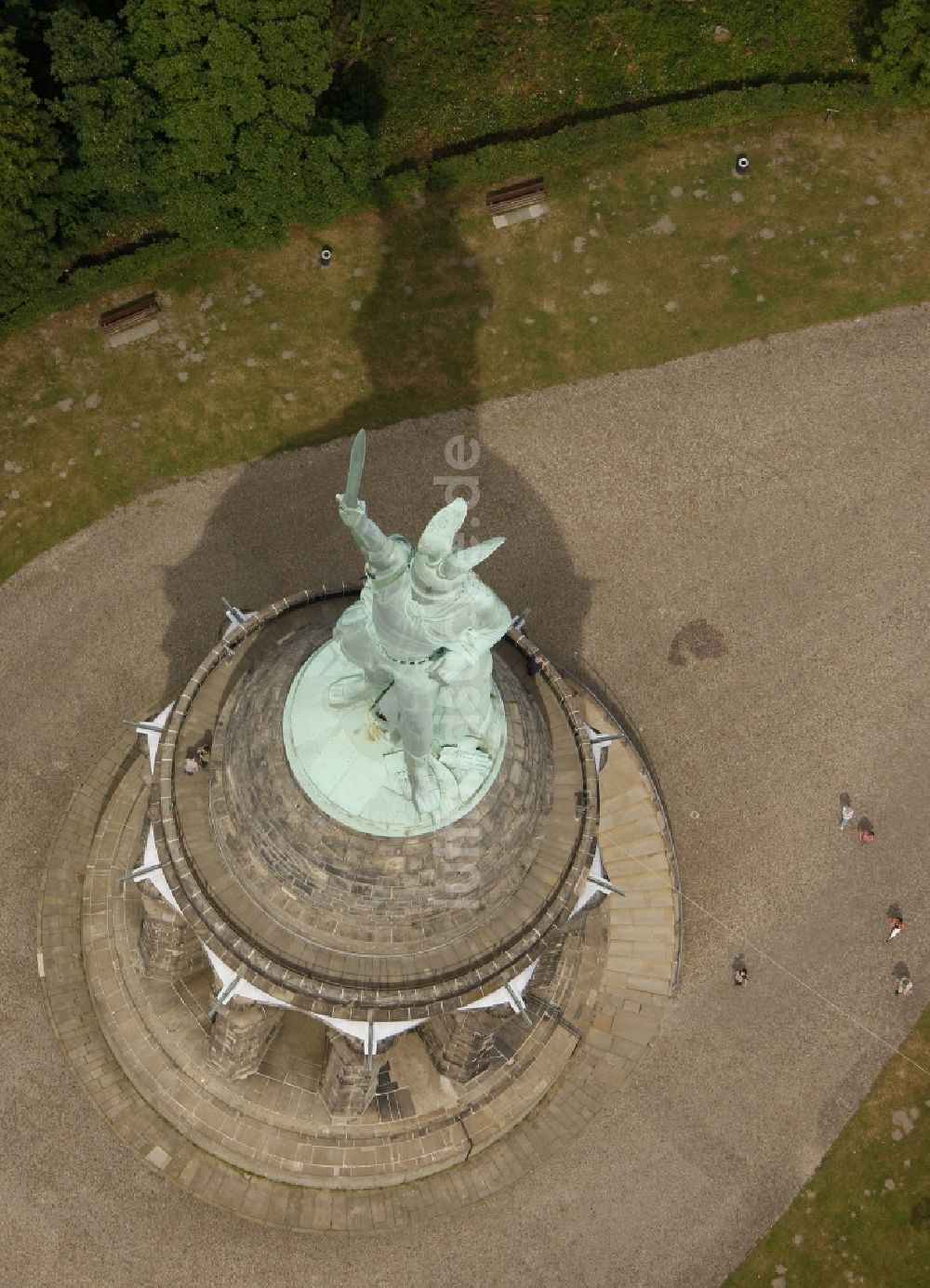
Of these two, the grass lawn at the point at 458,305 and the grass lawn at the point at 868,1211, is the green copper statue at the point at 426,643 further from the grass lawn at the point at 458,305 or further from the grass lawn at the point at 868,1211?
the grass lawn at the point at 868,1211

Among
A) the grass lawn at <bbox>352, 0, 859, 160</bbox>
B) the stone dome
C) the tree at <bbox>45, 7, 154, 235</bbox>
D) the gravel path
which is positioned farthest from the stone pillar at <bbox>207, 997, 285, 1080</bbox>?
the grass lawn at <bbox>352, 0, 859, 160</bbox>

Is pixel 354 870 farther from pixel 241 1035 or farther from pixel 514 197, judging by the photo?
pixel 514 197

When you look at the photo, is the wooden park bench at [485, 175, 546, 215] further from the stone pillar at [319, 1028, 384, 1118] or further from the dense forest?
the stone pillar at [319, 1028, 384, 1118]

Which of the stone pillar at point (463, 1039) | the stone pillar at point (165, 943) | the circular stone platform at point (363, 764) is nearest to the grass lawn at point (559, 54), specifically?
the circular stone platform at point (363, 764)

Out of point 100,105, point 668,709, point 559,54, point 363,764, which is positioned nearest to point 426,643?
point 363,764

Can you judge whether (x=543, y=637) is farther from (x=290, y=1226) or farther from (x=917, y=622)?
(x=290, y=1226)

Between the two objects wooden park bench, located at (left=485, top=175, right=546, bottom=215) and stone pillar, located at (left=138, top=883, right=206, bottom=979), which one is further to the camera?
wooden park bench, located at (left=485, top=175, right=546, bottom=215)

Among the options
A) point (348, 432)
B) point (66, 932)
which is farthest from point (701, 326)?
point (66, 932)
